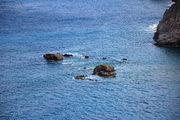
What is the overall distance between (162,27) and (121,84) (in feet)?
128

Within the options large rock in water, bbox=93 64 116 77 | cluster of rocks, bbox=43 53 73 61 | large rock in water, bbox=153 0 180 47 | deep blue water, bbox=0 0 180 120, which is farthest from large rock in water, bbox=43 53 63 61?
large rock in water, bbox=153 0 180 47

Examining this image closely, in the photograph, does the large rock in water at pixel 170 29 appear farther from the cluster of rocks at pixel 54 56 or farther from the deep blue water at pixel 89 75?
the cluster of rocks at pixel 54 56

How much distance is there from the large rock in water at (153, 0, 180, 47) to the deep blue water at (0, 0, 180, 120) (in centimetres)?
347

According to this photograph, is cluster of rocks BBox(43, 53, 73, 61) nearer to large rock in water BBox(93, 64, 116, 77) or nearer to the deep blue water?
the deep blue water

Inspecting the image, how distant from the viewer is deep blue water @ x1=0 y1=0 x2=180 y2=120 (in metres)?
109

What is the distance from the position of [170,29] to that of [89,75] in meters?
36.0

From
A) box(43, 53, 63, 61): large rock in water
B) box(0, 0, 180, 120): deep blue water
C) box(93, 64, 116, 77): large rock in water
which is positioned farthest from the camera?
box(43, 53, 63, 61): large rock in water

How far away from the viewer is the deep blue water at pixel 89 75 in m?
109

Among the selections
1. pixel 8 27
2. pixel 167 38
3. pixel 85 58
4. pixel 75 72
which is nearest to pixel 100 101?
pixel 75 72

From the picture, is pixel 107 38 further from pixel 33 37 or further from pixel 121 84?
pixel 121 84

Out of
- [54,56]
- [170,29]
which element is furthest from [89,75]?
[170,29]

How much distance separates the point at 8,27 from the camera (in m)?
194

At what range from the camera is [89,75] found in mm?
130000

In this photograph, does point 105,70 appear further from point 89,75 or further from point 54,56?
point 54,56
